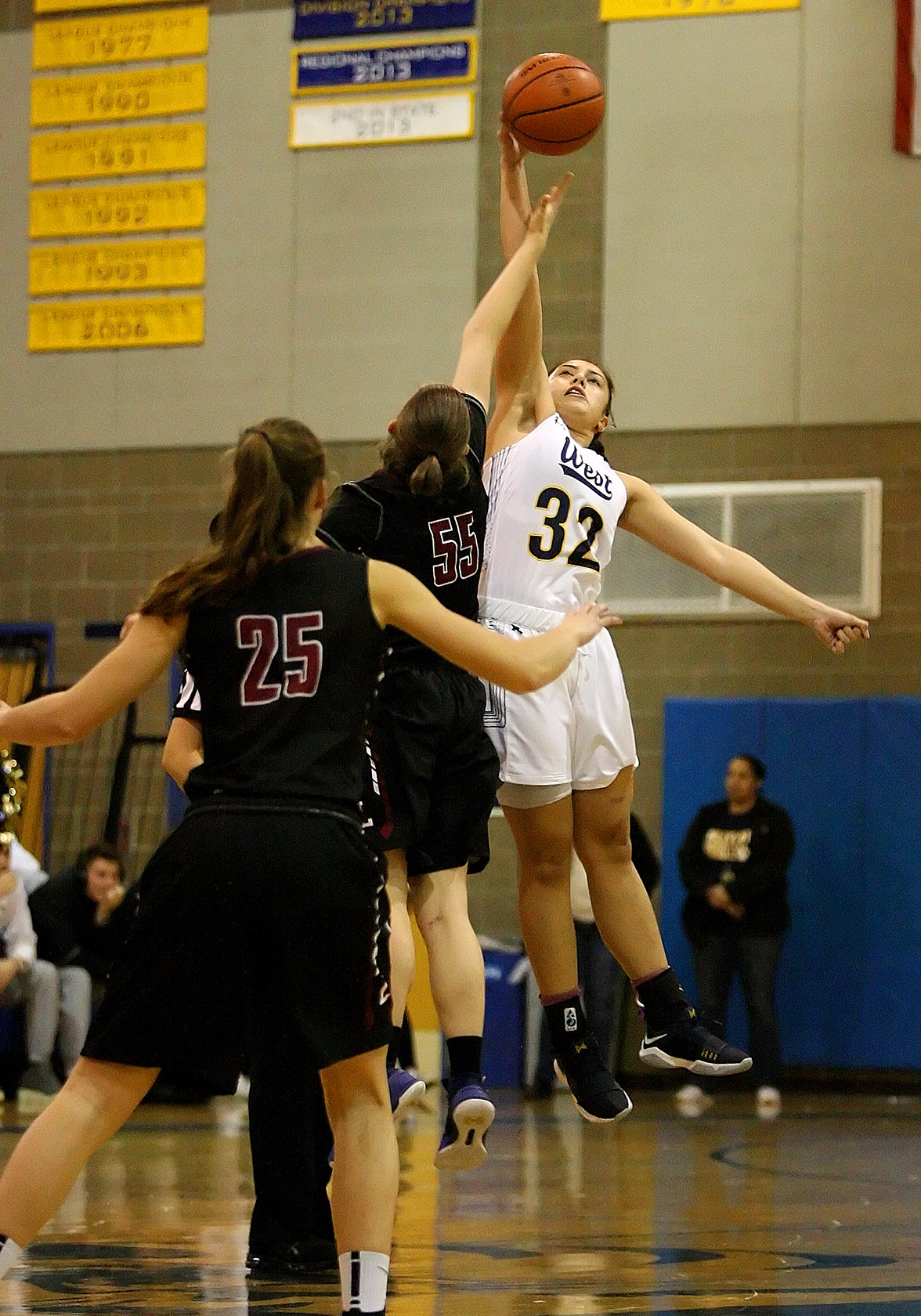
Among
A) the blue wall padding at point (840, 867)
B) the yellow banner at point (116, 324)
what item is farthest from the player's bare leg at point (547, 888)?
the yellow banner at point (116, 324)

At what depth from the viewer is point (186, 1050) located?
122 inches

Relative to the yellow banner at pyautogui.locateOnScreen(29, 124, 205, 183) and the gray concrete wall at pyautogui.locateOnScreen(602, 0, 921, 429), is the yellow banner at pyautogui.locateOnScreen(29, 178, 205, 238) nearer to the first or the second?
the yellow banner at pyautogui.locateOnScreen(29, 124, 205, 183)

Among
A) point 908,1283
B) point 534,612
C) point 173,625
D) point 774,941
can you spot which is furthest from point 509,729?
point 774,941

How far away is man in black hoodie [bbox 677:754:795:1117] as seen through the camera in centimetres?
999

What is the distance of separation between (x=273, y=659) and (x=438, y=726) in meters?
1.15

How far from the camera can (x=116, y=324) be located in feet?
40.4

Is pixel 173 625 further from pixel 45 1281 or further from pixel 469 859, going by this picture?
pixel 45 1281

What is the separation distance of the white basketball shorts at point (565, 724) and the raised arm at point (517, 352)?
51 cm

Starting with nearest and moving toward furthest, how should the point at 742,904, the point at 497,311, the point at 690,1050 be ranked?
1. the point at 497,311
2. the point at 690,1050
3. the point at 742,904

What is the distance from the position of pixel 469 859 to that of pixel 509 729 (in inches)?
13.9

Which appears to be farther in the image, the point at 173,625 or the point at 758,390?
the point at 758,390

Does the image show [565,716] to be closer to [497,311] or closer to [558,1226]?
[497,311]

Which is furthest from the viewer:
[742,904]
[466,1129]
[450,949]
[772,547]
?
[772,547]

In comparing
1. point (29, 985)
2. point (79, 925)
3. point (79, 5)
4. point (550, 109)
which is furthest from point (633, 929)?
point (79, 5)
